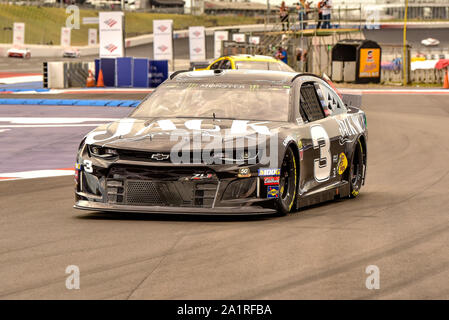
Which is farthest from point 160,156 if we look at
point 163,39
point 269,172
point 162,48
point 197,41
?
point 197,41

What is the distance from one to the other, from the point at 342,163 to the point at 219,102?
172cm

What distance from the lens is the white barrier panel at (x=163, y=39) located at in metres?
46.2

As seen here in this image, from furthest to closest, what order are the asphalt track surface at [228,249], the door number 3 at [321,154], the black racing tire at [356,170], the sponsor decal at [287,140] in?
1. the black racing tire at [356,170]
2. the door number 3 at [321,154]
3. the sponsor decal at [287,140]
4. the asphalt track surface at [228,249]

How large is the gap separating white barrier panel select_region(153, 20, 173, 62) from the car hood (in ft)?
122

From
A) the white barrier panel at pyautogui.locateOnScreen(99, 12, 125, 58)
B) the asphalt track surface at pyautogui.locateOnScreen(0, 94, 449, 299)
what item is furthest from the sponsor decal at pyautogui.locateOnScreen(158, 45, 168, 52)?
the asphalt track surface at pyautogui.locateOnScreen(0, 94, 449, 299)

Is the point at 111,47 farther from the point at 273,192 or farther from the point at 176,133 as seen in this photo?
the point at 273,192

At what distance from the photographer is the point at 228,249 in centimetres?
712

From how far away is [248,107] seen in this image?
954 cm

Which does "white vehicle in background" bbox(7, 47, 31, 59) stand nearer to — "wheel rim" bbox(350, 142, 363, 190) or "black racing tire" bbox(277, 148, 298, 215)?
"wheel rim" bbox(350, 142, 363, 190)

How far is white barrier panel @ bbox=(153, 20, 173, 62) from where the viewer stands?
46250 millimetres

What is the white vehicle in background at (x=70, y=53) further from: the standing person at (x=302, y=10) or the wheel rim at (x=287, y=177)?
the wheel rim at (x=287, y=177)

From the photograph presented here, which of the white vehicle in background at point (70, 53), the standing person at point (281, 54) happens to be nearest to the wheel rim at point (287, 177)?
the standing person at point (281, 54)
